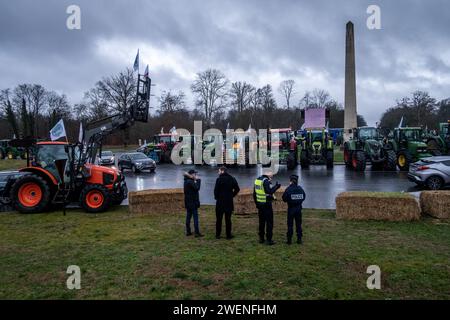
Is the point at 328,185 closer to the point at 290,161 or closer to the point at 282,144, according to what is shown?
the point at 290,161

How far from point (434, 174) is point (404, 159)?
7936 mm

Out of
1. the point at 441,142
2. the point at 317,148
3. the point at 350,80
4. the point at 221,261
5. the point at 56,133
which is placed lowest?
the point at 221,261

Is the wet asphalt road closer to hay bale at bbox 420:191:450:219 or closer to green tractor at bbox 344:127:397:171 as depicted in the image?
green tractor at bbox 344:127:397:171

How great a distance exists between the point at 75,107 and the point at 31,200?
74415mm

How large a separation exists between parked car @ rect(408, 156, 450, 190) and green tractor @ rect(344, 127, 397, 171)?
6693mm

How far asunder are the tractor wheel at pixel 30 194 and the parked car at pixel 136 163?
14.2m

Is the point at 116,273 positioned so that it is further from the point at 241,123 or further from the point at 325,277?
the point at 241,123

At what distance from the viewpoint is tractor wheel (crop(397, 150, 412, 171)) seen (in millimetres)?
21797

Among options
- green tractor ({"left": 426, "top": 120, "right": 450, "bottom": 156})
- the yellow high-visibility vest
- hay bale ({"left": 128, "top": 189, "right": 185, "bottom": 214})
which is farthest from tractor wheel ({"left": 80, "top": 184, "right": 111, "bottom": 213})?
green tractor ({"left": 426, "top": 120, "right": 450, "bottom": 156})

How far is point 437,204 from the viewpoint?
960cm

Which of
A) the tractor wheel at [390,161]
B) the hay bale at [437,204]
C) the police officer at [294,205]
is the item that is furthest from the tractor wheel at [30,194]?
the tractor wheel at [390,161]

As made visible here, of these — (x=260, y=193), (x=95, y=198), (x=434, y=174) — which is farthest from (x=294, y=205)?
(x=434, y=174)

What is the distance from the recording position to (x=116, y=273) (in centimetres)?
595
